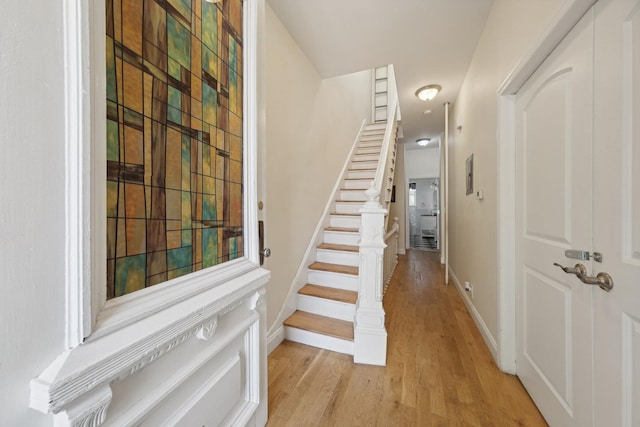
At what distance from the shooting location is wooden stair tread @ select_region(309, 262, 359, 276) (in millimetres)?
2381

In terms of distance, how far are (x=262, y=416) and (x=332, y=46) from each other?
2817 mm

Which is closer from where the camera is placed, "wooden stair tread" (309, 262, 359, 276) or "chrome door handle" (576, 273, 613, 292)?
"chrome door handle" (576, 273, 613, 292)

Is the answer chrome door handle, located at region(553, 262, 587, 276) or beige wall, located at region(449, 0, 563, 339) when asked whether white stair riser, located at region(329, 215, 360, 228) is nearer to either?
beige wall, located at region(449, 0, 563, 339)

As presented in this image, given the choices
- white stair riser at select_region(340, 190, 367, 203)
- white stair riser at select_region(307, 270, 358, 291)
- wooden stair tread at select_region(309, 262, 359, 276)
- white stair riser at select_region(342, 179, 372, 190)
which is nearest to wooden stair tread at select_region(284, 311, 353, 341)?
white stair riser at select_region(307, 270, 358, 291)

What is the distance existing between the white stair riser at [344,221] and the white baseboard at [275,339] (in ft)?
4.81

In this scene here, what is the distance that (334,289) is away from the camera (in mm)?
2344

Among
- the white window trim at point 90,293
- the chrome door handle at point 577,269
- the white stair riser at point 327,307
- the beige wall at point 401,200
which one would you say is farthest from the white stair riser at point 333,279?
the beige wall at point 401,200

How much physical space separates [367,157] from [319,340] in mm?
3063

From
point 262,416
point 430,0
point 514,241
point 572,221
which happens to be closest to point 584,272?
point 572,221

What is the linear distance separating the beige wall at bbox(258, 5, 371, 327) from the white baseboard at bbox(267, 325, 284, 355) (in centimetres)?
11

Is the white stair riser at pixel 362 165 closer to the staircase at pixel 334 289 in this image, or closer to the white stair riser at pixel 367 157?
the white stair riser at pixel 367 157

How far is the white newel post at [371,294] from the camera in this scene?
1714mm

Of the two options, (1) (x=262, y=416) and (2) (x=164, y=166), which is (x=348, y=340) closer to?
(1) (x=262, y=416)

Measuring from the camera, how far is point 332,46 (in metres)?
2.28
